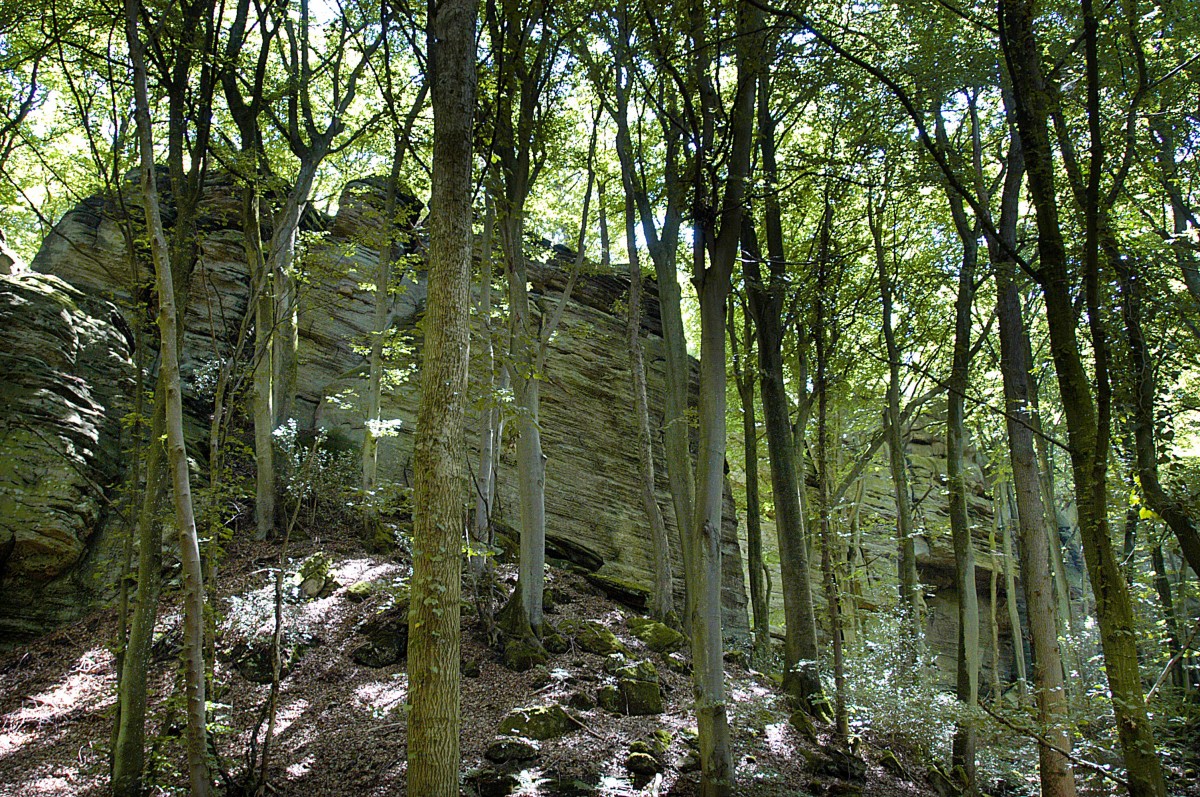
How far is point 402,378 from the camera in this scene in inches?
497

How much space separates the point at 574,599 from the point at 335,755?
6.03m

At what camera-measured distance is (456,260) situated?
4852mm

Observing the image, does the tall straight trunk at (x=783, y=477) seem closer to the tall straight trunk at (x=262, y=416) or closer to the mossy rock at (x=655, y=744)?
the mossy rock at (x=655, y=744)

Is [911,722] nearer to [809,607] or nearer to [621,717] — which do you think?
[809,607]

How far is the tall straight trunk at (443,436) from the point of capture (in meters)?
4.13

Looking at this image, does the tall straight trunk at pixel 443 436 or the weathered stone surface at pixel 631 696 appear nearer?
the tall straight trunk at pixel 443 436

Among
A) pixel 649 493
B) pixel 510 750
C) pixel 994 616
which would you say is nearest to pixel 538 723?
pixel 510 750

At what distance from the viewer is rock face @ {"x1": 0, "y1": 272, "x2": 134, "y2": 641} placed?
26.8 ft

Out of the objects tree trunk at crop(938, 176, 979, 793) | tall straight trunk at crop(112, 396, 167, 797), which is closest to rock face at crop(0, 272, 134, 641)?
tall straight trunk at crop(112, 396, 167, 797)

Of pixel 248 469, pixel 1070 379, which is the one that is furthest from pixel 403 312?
pixel 1070 379

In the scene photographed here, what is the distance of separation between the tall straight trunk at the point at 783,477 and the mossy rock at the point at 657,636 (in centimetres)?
182

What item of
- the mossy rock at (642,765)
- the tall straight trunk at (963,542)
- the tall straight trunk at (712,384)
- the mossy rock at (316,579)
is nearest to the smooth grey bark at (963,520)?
the tall straight trunk at (963,542)

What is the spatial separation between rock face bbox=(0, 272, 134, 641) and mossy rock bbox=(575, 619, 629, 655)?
580 cm

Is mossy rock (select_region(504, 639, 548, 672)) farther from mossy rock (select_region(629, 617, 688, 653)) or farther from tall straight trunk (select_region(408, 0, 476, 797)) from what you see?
tall straight trunk (select_region(408, 0, 476, 797))
